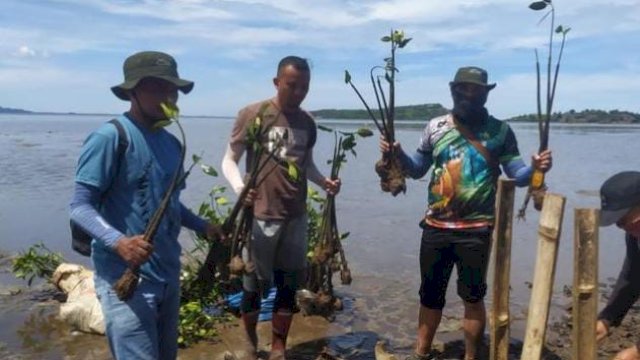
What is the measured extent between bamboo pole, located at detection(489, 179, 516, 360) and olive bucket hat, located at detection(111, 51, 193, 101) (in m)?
1.92

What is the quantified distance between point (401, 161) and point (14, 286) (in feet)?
17.2

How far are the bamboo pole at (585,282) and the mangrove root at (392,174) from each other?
2.00m

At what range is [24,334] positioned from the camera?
243 inches

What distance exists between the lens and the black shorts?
4777mm

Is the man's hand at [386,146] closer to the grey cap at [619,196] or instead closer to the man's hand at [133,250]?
the grey cap at [619,196]

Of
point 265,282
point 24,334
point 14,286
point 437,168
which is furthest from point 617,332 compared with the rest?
point 14,286

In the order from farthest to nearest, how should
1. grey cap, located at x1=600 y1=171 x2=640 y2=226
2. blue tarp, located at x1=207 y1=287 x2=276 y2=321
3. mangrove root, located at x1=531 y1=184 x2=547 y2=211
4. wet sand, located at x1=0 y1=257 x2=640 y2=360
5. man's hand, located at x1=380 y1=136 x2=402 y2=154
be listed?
blue tarp, located at x1=207 y1=287 x2=276 y2=321, wet sand, located at x1=0 y1=257 x2=640 y2=360, man's hand, located at x1=380 y1=136 x2=402 y2=154, mangrove root, located at x1=531 y1=184 x2=547 y2=211, grey cap, located at x1=600 y1=171 x2=640 y2=226

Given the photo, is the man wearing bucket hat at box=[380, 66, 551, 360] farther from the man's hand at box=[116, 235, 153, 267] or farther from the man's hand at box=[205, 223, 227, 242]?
the man's hand at box=[116, 235, 153, 267]

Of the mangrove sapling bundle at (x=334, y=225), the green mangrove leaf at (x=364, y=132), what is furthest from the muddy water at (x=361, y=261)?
the green mangrove leaf at (x=364, y=132)

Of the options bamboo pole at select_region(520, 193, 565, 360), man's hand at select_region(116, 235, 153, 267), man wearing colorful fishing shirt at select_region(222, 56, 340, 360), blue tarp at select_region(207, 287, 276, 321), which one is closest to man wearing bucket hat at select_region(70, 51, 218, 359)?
man's hand at select_region(116, 235, 153, 267)

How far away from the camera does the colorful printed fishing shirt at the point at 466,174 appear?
15.6 ft

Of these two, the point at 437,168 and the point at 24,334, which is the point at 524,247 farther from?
the point at 24,334

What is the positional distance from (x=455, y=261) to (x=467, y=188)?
0.58m

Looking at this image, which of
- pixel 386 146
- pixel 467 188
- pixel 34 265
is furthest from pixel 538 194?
Answer: pixel 34 265
